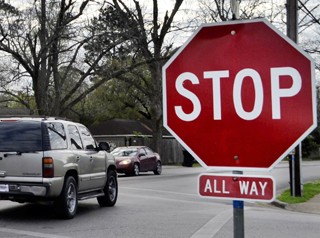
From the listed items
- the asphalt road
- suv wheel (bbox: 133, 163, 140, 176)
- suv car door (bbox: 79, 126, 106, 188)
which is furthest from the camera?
suv wheel (bbox: 133, 163, 140, 176)

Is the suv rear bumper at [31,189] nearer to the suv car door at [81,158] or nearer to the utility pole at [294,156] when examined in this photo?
the suv car door at [81,158]

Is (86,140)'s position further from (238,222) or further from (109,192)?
(238,222)

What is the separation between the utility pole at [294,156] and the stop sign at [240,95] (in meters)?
12.9

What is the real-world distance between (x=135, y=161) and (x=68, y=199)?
52.0 feet

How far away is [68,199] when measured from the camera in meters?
10.1

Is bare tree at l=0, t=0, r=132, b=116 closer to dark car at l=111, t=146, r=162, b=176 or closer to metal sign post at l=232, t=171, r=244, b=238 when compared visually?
dark car at l=111, t=146, r=162, b=176

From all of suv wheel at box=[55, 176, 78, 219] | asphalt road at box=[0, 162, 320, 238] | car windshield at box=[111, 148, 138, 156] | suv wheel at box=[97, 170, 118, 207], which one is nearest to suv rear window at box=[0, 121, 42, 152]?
suv wheel at box=[55, 176, 78, 219]

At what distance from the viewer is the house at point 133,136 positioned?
4190cm

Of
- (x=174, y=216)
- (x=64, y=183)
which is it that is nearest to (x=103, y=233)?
(x=64, y=183)

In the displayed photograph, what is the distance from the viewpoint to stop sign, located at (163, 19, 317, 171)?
2639 millimetres

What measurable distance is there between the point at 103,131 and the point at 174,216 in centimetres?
3932

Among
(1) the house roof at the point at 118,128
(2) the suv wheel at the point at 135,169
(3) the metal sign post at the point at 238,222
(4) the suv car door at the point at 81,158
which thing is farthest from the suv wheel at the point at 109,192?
(1) the house roof at the point at 118,128

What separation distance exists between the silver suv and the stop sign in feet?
22.9

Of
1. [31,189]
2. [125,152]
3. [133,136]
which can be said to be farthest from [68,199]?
[133,136]
